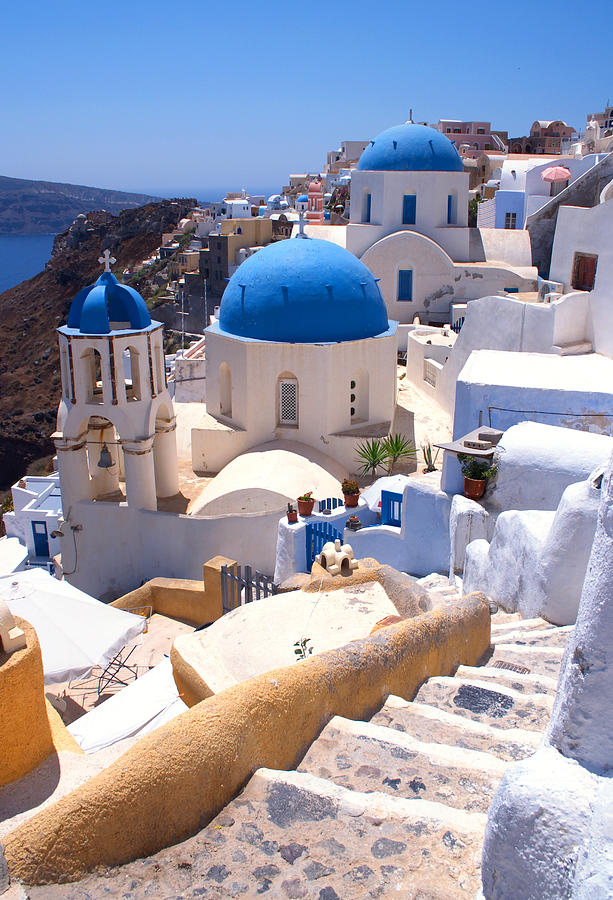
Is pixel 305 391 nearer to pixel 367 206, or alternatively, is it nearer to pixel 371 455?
pixel 371 455

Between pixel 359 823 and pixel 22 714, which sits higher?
pixel 359 823

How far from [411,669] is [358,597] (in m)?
2.70

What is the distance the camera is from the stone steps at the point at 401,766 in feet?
10.4

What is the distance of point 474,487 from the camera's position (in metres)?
8.27

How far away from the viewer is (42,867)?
2.65 metres

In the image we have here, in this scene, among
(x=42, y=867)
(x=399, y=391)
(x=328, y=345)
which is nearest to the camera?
(x=42, y=867)

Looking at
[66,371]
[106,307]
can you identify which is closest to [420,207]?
[106,307]

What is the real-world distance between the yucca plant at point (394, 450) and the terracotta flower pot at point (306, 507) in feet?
11.1

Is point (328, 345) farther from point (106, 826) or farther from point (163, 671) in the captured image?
point (106, 826)

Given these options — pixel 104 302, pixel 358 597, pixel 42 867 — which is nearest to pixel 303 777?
pixel 42 867

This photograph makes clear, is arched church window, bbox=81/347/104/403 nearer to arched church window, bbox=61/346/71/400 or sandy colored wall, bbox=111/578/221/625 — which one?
arched church window, bbox=61/346/71/400

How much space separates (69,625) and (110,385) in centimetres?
450

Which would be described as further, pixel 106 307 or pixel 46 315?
pixel 46 315

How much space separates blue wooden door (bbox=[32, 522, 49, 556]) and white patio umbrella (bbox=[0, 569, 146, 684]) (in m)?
10.0
